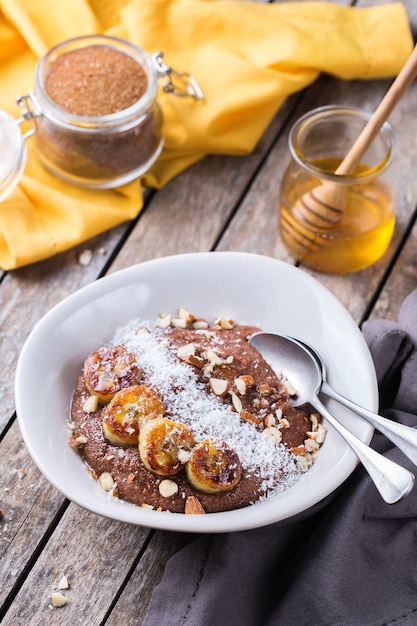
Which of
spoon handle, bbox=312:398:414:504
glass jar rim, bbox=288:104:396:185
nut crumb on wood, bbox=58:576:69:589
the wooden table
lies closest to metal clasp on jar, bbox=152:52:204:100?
the wooden table

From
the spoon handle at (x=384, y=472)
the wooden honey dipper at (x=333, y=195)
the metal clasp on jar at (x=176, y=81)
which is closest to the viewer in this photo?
the spoon handle at (x=384, y=472)

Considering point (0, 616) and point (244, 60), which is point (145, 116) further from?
point (0, 616)

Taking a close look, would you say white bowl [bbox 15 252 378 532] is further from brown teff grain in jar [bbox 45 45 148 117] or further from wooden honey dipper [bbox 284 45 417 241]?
brown teff grain in jar [bbox 45 45 148 117]

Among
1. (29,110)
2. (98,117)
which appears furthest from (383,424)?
(29,110)

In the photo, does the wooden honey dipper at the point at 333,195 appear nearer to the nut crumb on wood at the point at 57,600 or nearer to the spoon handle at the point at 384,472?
the spoon handle at the point at 384,472

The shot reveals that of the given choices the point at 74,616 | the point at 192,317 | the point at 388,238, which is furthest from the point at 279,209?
the point at 74,616

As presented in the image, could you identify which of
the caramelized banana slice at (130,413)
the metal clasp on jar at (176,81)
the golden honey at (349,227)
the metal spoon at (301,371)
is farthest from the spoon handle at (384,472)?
the metal clasp on jar at (176,81)
